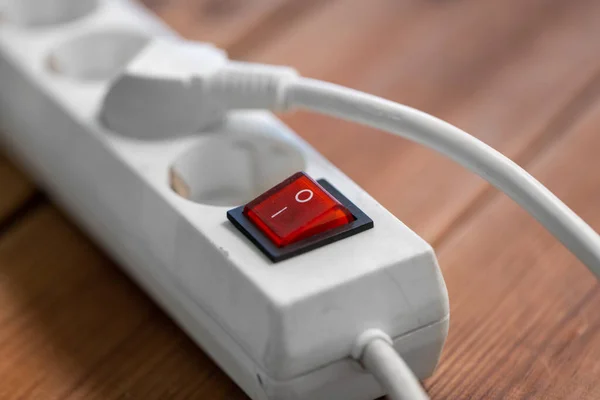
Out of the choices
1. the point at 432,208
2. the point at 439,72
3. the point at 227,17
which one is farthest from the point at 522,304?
the point at 227,17

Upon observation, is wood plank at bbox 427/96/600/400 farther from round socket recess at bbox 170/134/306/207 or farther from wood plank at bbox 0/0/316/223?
wood plank at bbox 0/0/316/223

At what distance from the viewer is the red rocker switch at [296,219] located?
0.38m

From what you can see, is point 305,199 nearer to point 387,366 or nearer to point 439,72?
point 387,366

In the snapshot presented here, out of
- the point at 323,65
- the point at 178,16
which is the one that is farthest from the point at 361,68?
the point at 178,16

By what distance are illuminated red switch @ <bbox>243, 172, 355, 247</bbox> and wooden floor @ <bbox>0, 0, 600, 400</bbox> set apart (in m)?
0.08

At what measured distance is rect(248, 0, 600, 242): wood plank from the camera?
0.51 metres

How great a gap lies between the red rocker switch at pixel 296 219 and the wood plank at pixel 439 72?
10 centimetres

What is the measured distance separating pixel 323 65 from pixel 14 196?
222 mm

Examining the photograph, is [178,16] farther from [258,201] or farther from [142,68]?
[258,201]

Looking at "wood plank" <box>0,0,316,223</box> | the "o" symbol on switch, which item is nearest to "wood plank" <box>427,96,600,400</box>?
the "o" symbol on switch

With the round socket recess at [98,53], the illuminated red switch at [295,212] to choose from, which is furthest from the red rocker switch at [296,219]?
the round socket recess at [98,53]

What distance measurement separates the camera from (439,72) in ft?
1.91

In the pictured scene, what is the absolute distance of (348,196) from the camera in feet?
1.34

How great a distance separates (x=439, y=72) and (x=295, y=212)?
0.77 ft
